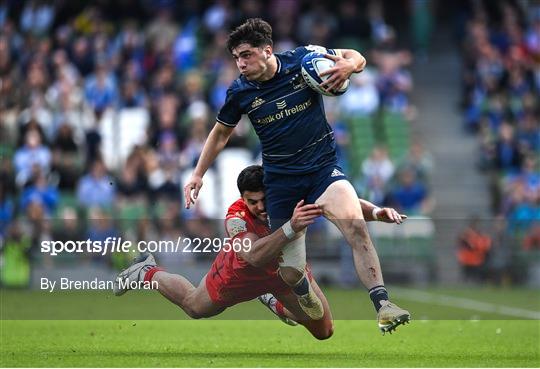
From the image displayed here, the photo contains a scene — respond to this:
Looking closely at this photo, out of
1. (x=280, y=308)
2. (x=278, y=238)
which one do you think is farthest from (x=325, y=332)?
(x=278, y=238)

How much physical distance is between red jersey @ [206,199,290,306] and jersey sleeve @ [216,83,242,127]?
886 mm

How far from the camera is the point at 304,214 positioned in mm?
11492

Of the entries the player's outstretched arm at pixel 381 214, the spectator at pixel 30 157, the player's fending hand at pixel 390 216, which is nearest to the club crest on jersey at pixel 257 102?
the player's outstretched arm at pixel 381 214

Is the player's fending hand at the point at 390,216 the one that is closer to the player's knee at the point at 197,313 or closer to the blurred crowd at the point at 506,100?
the player's knee at the point at 197,313

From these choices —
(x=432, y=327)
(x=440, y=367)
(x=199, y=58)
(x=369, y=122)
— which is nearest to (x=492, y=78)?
(x=369, y=122)

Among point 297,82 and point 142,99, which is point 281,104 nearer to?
point 297,82

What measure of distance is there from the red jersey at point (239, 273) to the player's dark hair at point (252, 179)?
0.72 ft

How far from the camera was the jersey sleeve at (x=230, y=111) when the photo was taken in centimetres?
1195

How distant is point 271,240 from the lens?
11953 mm

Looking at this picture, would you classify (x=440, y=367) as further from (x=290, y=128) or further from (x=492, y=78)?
(x=492, y=78)

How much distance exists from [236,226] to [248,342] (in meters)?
1.87

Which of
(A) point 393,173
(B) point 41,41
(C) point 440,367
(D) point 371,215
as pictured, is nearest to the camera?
(C) point 440,367

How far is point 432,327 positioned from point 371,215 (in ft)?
15.0

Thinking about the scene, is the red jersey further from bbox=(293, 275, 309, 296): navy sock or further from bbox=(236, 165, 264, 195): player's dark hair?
bbox=(236, 165, 264, 195): player's dark hair
